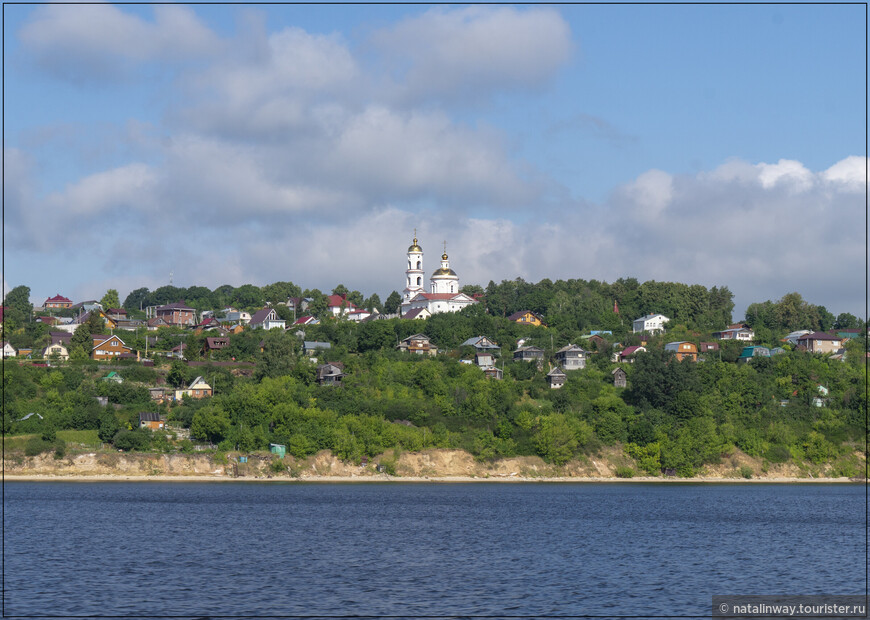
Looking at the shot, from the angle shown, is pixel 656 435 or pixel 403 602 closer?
pixel 403 602

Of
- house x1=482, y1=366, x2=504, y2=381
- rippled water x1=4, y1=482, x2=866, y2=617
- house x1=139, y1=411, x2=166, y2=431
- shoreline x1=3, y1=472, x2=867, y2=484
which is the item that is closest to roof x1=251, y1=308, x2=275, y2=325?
house x1=482, y1=366, x2=504, y2=381

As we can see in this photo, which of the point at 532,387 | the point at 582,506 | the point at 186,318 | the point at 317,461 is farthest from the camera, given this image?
the point at 186,318

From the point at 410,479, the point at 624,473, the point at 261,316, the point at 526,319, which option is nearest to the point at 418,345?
the point at 526,319

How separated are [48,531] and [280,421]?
148ft

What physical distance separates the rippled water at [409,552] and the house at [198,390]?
26681 millimetres

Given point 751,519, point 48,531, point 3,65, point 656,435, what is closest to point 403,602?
point 3,65

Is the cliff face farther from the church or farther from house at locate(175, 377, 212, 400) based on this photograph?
the church

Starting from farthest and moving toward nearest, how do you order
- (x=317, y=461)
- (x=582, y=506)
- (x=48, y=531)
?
(x=317, y=461) → (x=582, y=506) → (x=48, y=531)

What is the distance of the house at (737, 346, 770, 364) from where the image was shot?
121938mm

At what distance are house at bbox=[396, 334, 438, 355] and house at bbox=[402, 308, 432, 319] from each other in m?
23.5

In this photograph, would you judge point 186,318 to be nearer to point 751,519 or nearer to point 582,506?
point 582,506

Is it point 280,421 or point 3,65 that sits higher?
point 3,65

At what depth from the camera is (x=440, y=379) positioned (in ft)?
352

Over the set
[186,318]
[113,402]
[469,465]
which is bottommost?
[469,465]
